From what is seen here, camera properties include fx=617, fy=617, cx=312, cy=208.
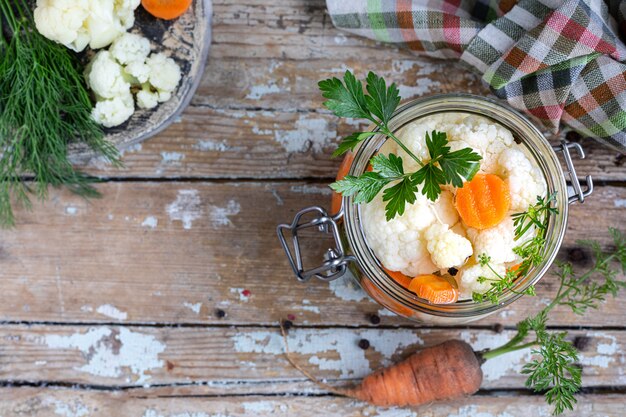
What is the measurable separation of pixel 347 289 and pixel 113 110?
570 millimetres

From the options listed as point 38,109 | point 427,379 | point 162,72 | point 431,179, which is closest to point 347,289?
point 427,379

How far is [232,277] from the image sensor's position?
4.11ft

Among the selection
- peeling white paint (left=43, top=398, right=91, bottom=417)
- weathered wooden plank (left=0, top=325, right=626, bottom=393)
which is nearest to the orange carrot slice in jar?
weathered wooden plank (left=0, top=325, right=626, bottom=393)

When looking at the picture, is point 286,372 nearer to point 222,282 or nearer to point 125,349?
point 222,282

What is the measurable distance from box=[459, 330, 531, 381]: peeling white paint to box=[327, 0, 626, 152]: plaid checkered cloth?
434mm

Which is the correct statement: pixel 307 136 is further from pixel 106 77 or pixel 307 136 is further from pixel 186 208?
pixel 106 77

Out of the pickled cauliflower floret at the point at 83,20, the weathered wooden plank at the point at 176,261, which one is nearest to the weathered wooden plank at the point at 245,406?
the weathered wooden plank at the point at 176,261

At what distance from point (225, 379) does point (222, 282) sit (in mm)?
198

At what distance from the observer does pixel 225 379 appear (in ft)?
4.12

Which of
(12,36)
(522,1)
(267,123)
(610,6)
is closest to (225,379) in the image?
(267,123)

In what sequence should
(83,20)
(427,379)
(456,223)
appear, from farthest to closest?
1. (427,379)
2. (83,20)
3. (456,223)

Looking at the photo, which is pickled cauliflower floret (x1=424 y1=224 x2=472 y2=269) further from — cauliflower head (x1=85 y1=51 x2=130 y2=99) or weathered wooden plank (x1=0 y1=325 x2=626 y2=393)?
cauliflower head (x1=85 y1=51 x2=130 y2=99)

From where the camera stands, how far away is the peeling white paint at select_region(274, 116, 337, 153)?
124 cm

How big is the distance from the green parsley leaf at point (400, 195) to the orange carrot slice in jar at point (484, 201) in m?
0.09
